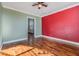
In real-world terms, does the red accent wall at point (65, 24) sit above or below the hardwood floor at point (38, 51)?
above

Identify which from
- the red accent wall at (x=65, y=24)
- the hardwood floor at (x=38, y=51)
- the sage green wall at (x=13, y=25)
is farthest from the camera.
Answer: the sage green wall at (x=13, y=25)

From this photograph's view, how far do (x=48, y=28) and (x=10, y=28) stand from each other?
10.3 ft

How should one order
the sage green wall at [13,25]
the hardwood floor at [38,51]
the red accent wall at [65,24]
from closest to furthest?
the hardwood floor at [38,51] < the red accent wall at [65,24] < the sage green wall at [13,25]

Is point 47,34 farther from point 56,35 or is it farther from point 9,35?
point 9,35

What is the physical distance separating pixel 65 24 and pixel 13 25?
317 cm

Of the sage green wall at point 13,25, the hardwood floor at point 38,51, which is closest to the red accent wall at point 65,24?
the hardwood floor at point 38,51

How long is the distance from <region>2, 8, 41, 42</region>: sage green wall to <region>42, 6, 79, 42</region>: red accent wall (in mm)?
1989

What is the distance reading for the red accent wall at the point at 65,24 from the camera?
4.21m

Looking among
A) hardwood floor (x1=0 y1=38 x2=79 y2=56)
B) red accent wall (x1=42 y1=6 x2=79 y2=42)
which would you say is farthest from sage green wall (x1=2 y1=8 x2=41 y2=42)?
red accent wall (x1=42 y1=6 x2=79 y2=42)

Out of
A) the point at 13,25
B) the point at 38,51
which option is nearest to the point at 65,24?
the point at 38,51

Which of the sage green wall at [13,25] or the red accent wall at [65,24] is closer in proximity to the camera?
the red accent wall at [65,24]

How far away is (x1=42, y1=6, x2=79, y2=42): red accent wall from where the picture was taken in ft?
13.8

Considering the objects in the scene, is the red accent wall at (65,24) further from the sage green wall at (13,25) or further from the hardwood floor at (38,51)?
the sage green wall at (13,25)

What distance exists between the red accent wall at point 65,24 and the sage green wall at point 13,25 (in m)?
1.99
